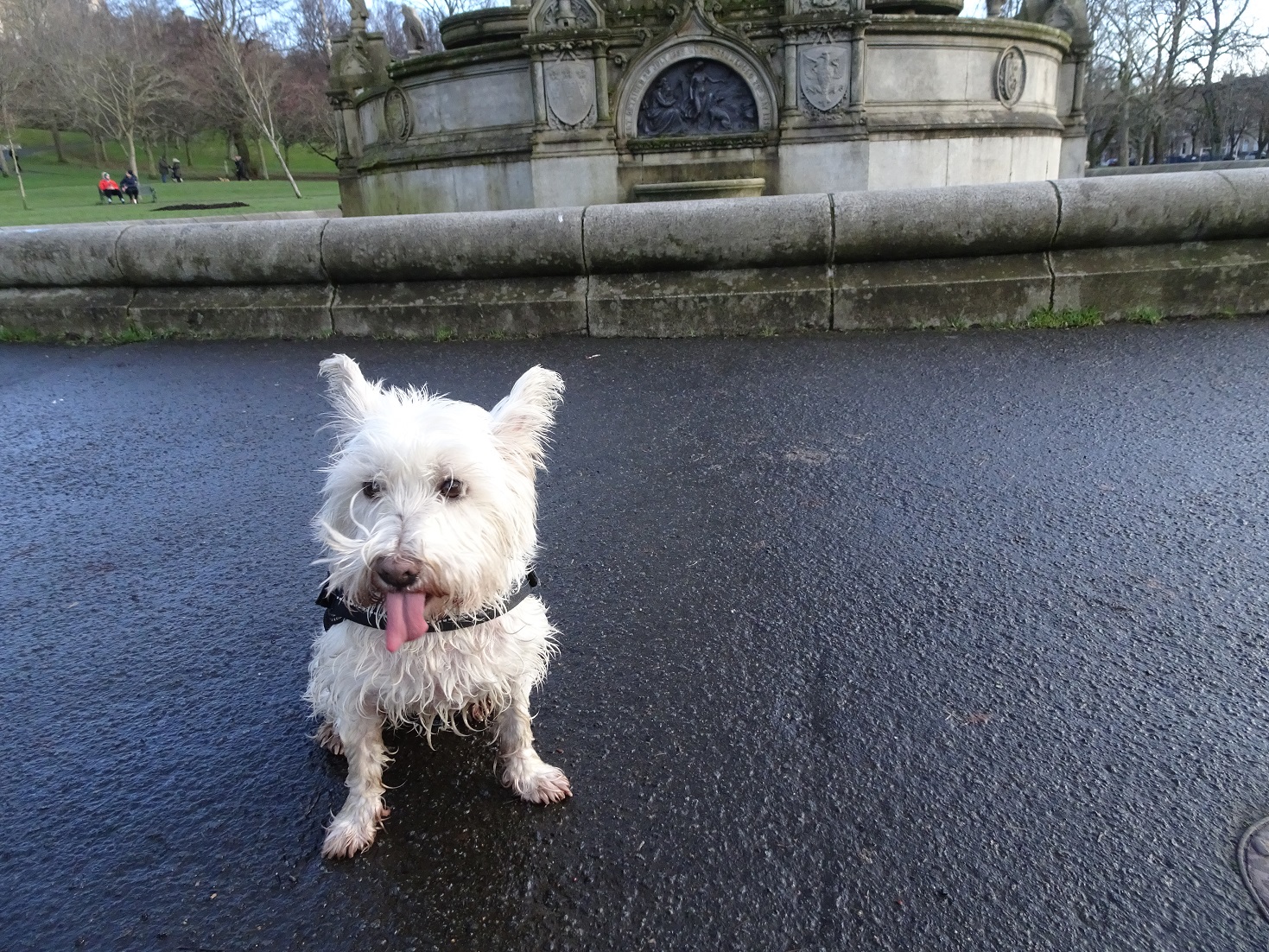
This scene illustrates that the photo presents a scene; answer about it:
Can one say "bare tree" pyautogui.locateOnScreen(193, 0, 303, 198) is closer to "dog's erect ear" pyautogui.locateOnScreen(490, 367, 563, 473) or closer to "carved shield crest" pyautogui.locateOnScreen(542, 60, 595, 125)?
"carved shield crest" pyautogui.locateOnScreen(542, 60, 595, 125)

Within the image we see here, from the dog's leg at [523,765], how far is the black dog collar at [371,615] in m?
0.31

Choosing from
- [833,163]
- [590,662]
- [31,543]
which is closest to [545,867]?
[590,662]

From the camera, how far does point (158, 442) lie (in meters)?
5.62

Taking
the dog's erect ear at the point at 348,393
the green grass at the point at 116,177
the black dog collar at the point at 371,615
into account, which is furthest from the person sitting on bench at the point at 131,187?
the black dog collar at the point at 371,615

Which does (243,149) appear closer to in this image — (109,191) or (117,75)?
(117,75)

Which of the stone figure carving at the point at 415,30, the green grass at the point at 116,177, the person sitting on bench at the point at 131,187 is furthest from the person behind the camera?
the person sitting on bench at the point at 131,187

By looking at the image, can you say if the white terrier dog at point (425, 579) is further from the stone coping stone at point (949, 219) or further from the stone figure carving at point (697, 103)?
the stone figure carving at point (697, 103)

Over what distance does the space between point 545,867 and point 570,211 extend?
244 inches

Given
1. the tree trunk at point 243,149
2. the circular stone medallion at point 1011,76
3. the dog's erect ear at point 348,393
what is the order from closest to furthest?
the dog's erect ear at point 348,393
the circular stone medallion at point 1011,76
the tree trunk at point 243,149

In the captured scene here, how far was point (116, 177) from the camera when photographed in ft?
201

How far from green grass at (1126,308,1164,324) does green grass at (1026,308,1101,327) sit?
0.26 m

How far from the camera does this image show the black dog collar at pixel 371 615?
6.92ft

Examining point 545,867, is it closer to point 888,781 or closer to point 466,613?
point 466,613

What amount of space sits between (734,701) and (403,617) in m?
1.32
